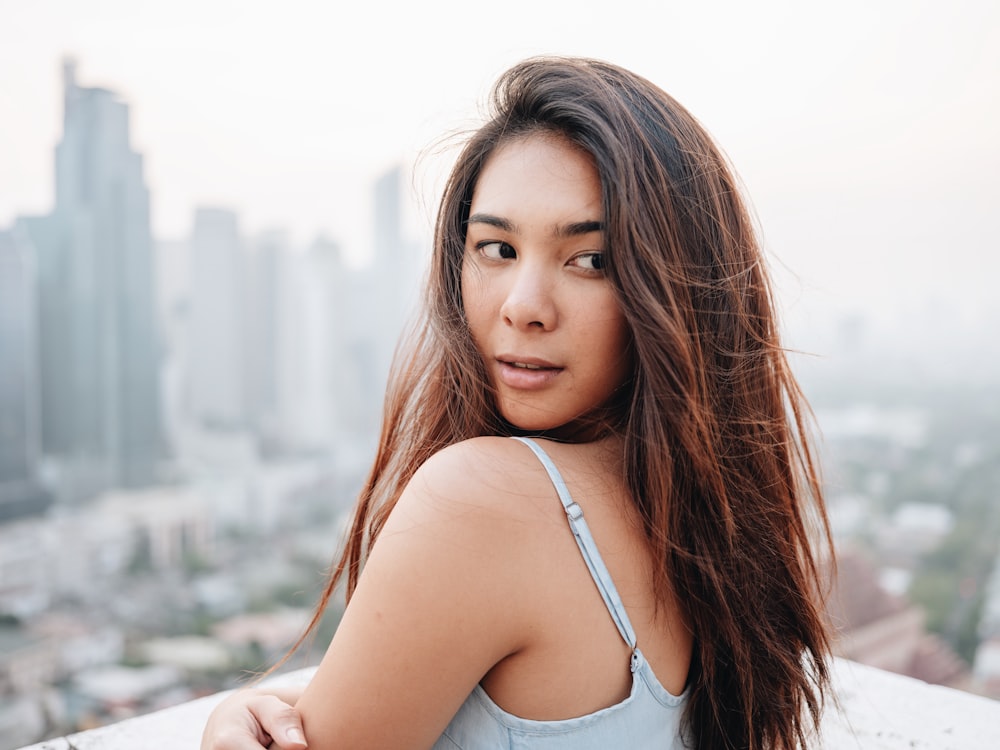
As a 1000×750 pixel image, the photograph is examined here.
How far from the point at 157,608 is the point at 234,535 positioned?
10.3 ft

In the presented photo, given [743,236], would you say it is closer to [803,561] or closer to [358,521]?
[803,561]

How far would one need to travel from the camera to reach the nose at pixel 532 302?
978 millimetres

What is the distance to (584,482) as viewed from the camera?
0.91 meters

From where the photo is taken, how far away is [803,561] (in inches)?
46.1

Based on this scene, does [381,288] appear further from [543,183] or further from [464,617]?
[464,617]

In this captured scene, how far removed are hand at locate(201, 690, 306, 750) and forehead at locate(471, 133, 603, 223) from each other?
0.66 metres

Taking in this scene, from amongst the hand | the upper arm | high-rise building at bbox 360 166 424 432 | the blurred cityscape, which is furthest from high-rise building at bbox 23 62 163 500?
the upper arm

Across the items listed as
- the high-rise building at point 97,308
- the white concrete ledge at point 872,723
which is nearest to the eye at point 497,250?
the white concrete ledge at point 872,723

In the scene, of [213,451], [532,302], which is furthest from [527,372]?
[213,451]

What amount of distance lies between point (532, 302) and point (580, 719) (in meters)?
0.49

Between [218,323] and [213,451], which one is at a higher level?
[218,323]

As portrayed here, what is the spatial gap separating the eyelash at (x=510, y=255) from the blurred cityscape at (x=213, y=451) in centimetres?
577

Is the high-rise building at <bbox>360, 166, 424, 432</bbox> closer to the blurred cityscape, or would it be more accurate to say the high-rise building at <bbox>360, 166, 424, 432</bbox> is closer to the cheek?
the blurred cityscape

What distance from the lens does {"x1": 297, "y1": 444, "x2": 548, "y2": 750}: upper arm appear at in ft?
2.63
